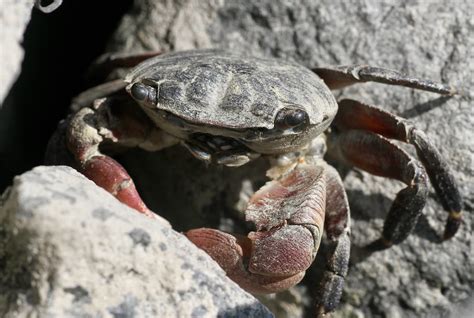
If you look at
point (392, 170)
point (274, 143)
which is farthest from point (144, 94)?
point (392, 170)

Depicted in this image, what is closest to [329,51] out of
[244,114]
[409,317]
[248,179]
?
[248,179]

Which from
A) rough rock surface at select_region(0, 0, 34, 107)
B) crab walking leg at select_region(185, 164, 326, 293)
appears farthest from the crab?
rough rock surface at select_region(0, 0, 34, 107)

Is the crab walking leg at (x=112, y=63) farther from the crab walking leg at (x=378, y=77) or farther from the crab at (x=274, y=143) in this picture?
the crab walking leg at (x=378, y=77)

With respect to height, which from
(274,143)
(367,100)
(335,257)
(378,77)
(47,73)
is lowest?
(335,257)

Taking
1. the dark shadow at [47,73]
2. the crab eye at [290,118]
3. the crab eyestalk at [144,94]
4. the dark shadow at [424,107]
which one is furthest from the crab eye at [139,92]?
the dark shadow at [424,107]

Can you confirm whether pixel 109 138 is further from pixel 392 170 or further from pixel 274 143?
pixel 392 170

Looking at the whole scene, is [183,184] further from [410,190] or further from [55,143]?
[410,190]

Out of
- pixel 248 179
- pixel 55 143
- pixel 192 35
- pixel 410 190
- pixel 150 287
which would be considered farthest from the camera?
pixel 192 35
